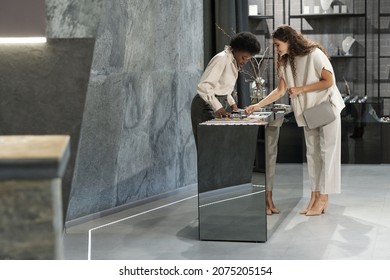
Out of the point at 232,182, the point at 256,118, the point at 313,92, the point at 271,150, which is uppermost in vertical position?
the point at 313,92

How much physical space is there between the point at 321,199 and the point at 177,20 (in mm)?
2228

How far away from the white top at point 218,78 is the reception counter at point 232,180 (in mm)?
470

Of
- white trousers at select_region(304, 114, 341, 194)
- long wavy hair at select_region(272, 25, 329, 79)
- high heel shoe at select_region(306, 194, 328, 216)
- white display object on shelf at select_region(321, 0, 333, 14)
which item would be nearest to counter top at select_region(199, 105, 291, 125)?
white trousers at select_region(304, 114, 341, 194)

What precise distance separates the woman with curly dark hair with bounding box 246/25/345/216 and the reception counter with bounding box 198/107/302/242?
2.23 feet

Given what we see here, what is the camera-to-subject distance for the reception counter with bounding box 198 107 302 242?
549cm

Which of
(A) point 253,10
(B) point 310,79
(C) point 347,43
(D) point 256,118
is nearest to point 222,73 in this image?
(D) point 256,118

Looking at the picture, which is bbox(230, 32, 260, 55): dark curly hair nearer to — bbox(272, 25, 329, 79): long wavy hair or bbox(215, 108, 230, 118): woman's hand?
bbox(272, 25, 329, 79): long wavy hair

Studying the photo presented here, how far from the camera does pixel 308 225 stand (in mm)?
6113

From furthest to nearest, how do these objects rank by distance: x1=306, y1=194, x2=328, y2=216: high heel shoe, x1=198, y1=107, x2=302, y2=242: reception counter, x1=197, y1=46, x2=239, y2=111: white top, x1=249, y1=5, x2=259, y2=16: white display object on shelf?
x1=249, y1=5, x2=259, y2=16: white display object on shelf
x1=306, y1=194, x2=328, y2=216: high heel shoe
x1=197, y1=46, x2=239, y2=111: white top
x1=198, y1=107, x2=302, y2=242: reception counter

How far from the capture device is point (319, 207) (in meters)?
6.51

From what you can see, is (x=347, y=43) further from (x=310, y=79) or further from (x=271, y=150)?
(x=271, y=150)

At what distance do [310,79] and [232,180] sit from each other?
1.18m

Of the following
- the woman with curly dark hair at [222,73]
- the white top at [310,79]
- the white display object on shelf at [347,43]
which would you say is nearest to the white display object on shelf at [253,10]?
the white display object on shelf at [347,43]

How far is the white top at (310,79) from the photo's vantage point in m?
6.20
